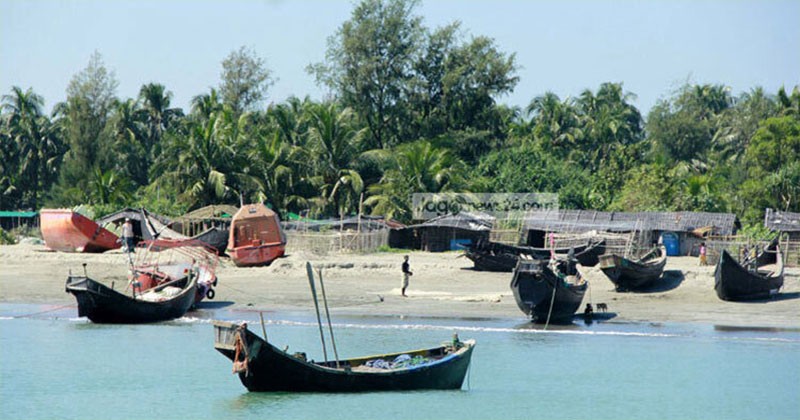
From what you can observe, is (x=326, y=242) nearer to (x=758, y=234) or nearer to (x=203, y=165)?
(x=203, y=165)

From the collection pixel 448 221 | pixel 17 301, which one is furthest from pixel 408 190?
pixel 17 301

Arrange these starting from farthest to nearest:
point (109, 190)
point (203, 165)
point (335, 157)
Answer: point (109, 190) < point (335, 157) < point (203, 165)

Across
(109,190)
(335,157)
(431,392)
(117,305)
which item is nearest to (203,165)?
(335,157)

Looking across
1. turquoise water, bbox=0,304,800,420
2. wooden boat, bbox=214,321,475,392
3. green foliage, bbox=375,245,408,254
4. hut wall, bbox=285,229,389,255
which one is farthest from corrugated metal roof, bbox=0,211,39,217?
wooden boat, bbox=214,321,475,392

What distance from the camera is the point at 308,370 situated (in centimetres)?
1686

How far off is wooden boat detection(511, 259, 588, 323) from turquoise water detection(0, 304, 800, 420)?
0.61 meters

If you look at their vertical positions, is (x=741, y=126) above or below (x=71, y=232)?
above

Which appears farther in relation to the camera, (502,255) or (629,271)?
(502,255)

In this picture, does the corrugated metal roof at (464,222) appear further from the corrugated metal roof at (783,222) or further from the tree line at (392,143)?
the corrugated metal roof at (783,222)

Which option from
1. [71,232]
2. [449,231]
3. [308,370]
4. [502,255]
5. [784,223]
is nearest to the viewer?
[308,370]

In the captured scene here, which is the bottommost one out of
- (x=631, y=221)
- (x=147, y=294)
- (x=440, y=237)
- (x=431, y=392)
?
(x=431, y=392)

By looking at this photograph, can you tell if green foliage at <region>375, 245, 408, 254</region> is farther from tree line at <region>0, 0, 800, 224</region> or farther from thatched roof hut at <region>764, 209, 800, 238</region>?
thatched roof hut at <region>764, 209, 800, 238</region>

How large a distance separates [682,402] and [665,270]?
14045 mm

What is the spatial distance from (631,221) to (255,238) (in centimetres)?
1534
